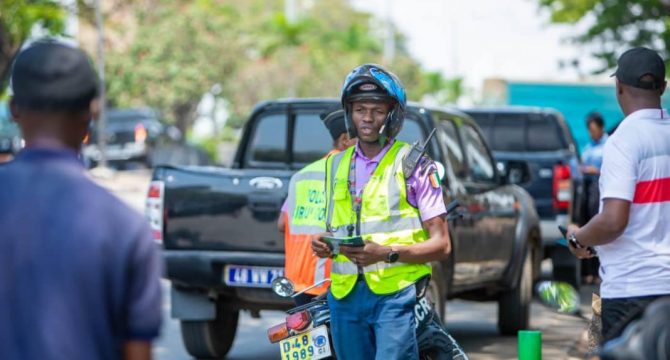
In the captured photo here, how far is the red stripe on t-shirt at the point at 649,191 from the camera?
5.18m

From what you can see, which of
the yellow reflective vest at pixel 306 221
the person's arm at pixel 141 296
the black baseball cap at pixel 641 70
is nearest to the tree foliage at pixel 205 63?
the yellow reflective vest at pixel 306 221

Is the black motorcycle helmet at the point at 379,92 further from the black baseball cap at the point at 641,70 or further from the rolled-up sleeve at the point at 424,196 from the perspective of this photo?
the black baseball cap at the point at 641,70

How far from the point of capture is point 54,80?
3.29 meters

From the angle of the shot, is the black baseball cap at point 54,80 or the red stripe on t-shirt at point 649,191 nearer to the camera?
the black baseball cap at point 54,80

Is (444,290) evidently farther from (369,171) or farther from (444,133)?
(369,171)

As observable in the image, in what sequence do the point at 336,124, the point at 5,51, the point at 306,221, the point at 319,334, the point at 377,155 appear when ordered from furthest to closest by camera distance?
the point at 5,51 → the point at 336,124 → the point at 306,221 → the point at 319,334 → the point at 377,155

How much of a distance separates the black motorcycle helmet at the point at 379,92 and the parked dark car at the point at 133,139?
32191 mm

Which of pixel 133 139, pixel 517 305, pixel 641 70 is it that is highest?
pixel 641 70

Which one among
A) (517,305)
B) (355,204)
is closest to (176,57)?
(517,305)

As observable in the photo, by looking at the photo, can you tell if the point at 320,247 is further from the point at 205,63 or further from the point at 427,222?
the point at 205,63

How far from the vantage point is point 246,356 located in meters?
10.6

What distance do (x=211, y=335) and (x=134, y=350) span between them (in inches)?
267

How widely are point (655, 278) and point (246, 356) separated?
5785 millimetres

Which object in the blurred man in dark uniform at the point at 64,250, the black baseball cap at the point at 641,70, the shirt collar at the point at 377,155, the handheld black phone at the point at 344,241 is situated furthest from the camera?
the shirt collar at the point at 377,155
